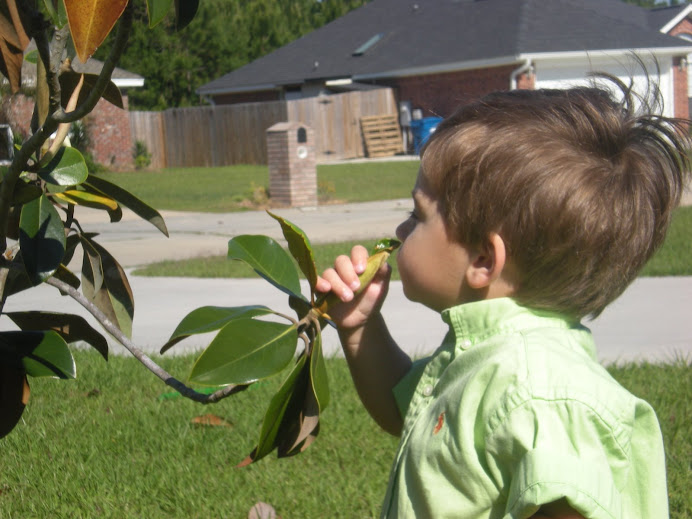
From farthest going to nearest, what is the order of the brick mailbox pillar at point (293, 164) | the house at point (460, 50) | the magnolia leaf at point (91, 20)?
the house at point (460, 50), the brick mailbox pillar at point (293, 164), the magnolia leaf at point (91, 20)

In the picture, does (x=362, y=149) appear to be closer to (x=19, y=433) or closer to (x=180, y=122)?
(x=180, y=122)

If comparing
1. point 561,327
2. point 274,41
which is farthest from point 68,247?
point 274,41

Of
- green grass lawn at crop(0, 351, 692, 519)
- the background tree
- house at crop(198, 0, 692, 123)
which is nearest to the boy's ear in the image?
green grass lawn at crop(0, 351, 692, 519)

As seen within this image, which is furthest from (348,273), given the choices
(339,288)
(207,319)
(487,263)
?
(207,319)

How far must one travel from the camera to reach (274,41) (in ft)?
132

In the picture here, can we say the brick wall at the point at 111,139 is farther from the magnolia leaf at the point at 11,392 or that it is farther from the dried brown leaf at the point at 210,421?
the magnolia leaf at the point at 11,392

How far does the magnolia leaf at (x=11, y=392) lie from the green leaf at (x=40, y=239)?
177 millimetres

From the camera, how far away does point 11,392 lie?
1646 millimetres

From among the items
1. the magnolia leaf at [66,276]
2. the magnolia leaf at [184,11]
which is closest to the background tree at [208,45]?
the magnolia leaf at [66,276]

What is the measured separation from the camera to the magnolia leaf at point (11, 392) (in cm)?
161

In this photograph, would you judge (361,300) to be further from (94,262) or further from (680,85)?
(680,85)

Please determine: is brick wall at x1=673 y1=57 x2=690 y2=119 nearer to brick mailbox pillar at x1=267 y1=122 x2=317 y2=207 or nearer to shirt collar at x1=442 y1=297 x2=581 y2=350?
brick mailbox pillar at x1=267 y1=122 x2=317 y2=207

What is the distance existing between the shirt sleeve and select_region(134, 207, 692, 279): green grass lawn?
5162 mm

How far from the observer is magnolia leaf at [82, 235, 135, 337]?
6.07 feet
